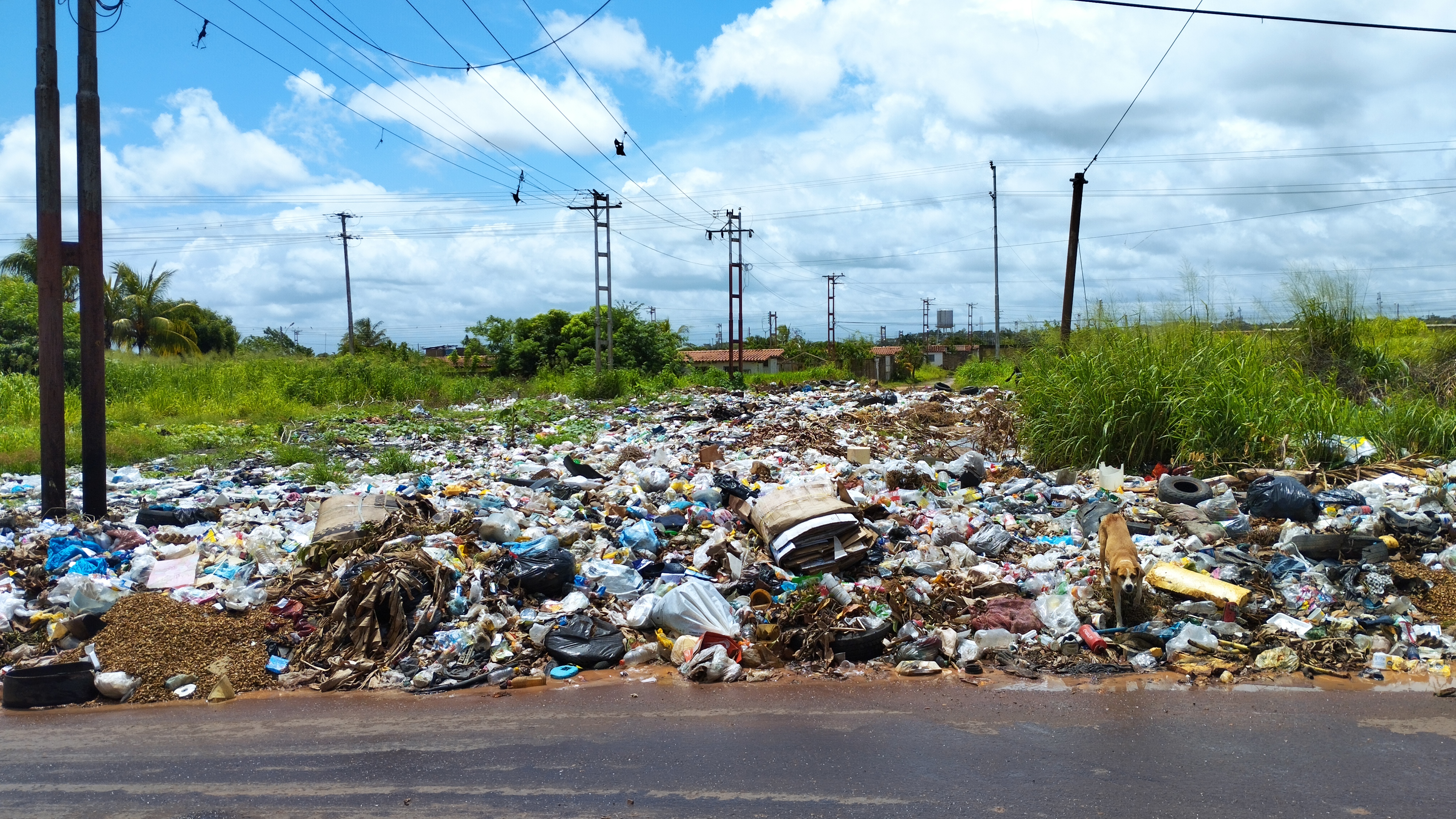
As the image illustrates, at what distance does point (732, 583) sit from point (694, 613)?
643mm

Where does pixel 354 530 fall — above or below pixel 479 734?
above

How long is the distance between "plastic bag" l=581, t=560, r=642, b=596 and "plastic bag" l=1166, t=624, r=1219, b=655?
3078mm

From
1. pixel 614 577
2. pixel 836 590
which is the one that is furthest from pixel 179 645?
pixel 836 590

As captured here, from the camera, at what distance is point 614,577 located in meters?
5.84

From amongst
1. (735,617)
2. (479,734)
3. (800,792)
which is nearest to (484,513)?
(735,617)

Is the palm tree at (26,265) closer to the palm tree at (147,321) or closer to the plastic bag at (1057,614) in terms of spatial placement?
the palm tree at (147,321)

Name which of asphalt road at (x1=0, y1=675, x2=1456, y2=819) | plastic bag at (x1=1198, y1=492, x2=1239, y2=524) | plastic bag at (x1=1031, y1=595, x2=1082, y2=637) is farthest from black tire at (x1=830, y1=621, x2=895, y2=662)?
plastic bag at (x1=1198, y1=492, x2=1239, y2=524)

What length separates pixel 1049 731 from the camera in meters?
3.91

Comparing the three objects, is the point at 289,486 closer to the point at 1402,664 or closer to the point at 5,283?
the point at 1402,664

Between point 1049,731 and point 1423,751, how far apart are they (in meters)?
1.40

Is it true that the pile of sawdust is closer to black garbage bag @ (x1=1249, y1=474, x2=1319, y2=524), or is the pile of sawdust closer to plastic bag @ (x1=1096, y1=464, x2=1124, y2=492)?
plastic bag @ (x1=1096, y1=464, x2=1124, y2=492)

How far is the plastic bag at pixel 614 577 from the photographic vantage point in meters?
5.78

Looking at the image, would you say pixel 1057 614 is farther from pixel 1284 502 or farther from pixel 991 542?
pixel 1284 502

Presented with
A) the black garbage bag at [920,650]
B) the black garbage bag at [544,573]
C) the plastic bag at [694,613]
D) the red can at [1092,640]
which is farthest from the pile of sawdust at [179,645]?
the red can at [1092,640]
